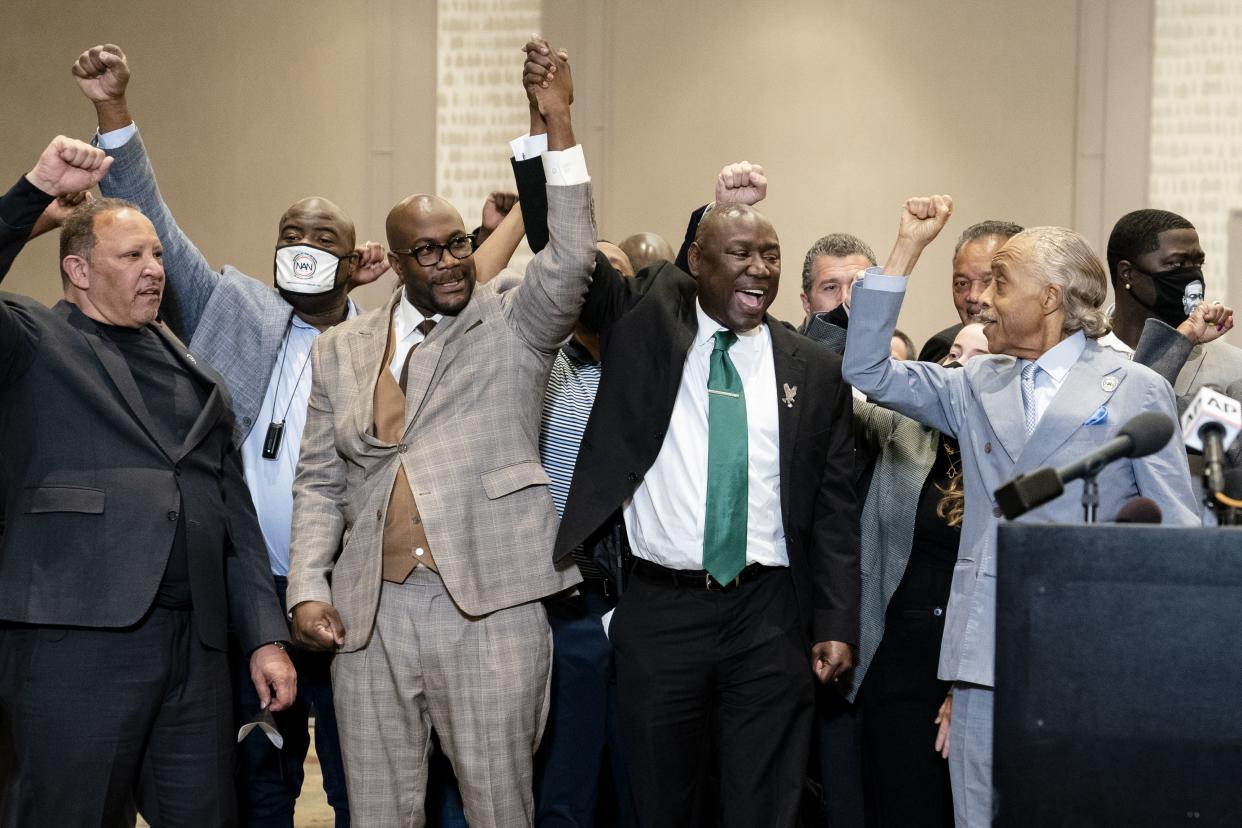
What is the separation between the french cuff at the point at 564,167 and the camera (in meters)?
2.99

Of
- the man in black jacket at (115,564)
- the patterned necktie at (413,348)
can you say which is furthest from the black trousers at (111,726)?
the patterned necktie at (413,348)

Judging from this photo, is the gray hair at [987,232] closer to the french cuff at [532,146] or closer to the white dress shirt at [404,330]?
the french cuff at [532,146]

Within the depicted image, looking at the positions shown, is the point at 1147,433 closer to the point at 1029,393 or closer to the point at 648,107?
the point at 1029,393

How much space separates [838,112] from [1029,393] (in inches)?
145

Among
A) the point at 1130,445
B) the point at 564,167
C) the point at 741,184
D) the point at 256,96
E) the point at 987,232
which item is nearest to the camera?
the point at 1130,445

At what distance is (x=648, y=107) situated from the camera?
21.1 ft

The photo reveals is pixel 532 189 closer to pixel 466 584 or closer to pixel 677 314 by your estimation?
pixel 677 314

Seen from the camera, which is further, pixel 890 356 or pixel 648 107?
pixel 648 107

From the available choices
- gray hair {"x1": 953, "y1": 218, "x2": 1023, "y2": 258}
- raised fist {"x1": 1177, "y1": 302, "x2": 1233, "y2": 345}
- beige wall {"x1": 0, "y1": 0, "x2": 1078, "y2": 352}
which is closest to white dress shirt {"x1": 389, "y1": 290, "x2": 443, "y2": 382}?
gray hair {"x1": 953, "y1": 218, "x2": 1023, "y2": 258}

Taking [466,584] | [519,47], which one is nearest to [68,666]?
[466,584]

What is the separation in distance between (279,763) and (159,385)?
→ 3.72 feet

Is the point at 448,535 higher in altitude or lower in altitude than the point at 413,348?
lower

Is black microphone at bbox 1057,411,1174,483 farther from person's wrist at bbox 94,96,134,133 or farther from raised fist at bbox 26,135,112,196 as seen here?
person's wrist at bbox 94,96,134,133

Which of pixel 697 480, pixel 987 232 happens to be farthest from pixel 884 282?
pixel 987 232
